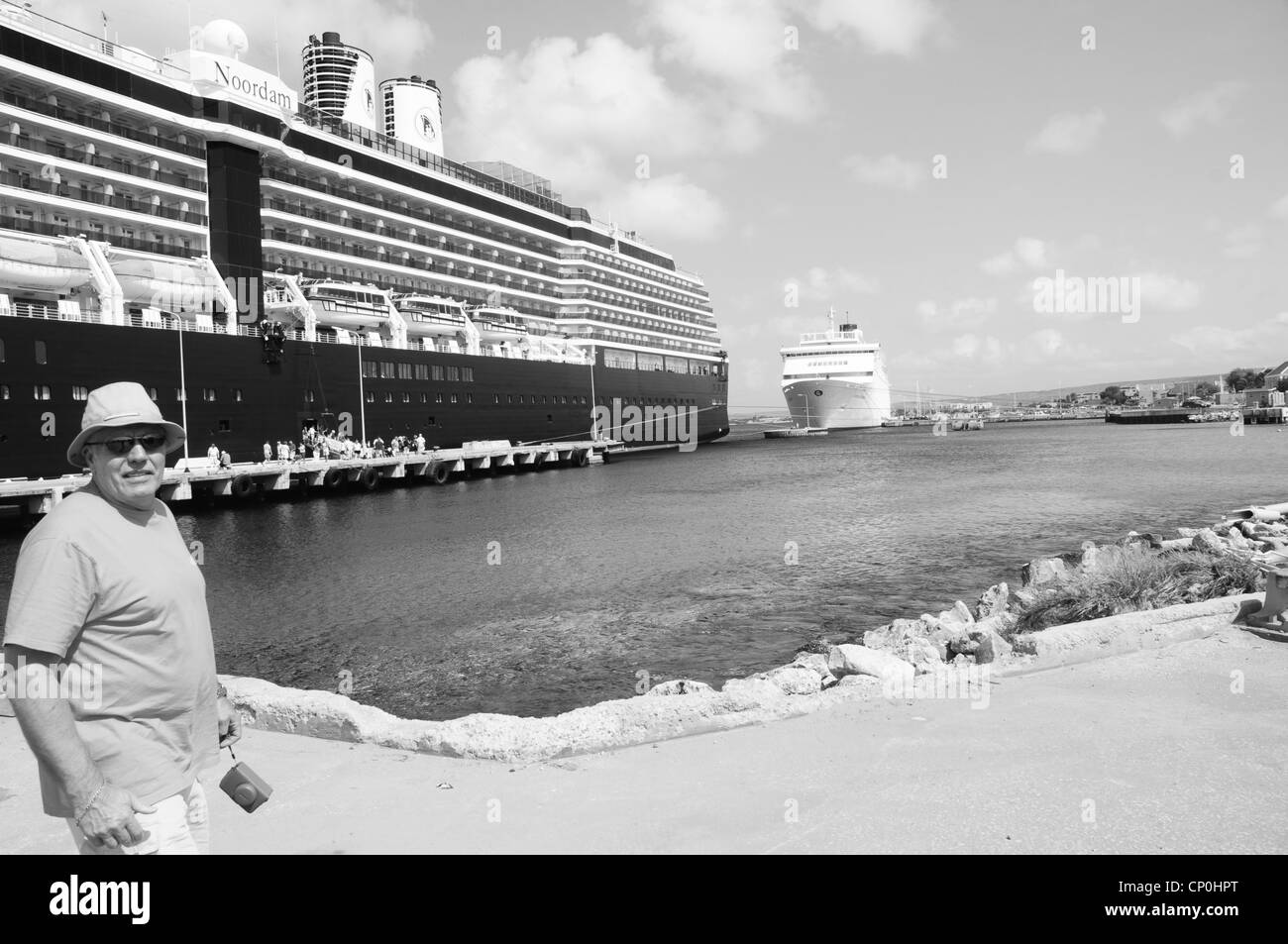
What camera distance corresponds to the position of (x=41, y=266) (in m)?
26.4

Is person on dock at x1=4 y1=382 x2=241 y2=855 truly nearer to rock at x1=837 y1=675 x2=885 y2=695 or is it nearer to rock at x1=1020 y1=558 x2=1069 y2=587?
rock at x1=837 y1=675 x2=885 y2=695

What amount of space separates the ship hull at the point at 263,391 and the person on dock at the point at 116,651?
27.7 meters

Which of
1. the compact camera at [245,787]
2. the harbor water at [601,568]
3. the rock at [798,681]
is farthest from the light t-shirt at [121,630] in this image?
the harbor water at [601,568]

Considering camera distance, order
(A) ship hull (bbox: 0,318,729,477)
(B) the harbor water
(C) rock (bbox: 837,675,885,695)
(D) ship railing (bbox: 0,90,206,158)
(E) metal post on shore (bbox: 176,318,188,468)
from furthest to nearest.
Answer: (E) metal post on shore (bbox: 176,318,188,468)
(D) ship railing (bbox: 0,90,206,158)
(A) ship hull (bbox: 0,318,729,477)
(B) the harbor water
(C) rock (bbox: 837,675,885,695)

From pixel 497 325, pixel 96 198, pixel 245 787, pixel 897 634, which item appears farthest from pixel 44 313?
pixel 245 787

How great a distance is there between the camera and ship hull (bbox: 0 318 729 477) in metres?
25.5

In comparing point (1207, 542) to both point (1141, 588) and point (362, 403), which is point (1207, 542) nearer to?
point (1141, 588)

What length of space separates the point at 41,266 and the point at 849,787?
31143 millimetres

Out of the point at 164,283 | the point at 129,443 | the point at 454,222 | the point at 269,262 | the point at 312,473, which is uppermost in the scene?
the point at 454,222

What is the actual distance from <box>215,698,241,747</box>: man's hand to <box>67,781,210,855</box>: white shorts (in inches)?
12.0

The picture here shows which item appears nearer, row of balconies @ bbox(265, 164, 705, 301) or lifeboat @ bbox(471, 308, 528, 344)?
row of balconies @ bbox(265, 164, 705, 301)

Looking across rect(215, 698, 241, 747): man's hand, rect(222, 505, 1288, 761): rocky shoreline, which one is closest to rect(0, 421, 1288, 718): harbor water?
rect(222, 505, 1288, 761): rocky shoreline
